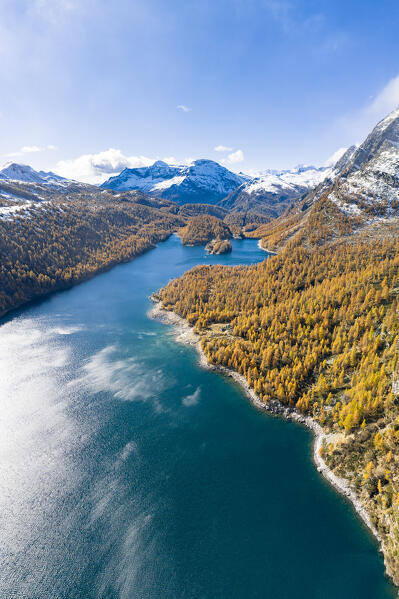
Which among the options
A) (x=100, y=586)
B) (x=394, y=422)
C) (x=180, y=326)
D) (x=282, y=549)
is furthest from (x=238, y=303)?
(x=100, y=586)

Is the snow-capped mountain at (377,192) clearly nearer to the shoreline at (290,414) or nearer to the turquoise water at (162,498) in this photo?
the shoreline at (290,414)

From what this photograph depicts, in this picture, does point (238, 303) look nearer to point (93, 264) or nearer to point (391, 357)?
point (391, 357)

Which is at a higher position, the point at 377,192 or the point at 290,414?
the point at 377,192

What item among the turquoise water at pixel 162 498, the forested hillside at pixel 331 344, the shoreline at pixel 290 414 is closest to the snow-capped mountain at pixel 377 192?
the forested hillside at pixel 331 344

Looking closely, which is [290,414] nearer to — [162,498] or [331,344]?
[331,344]

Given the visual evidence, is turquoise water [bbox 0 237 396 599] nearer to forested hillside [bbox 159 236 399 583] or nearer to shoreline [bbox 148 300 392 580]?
shoreline [bbox 148 300 392 580]

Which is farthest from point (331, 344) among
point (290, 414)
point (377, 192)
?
point (377, 192)
